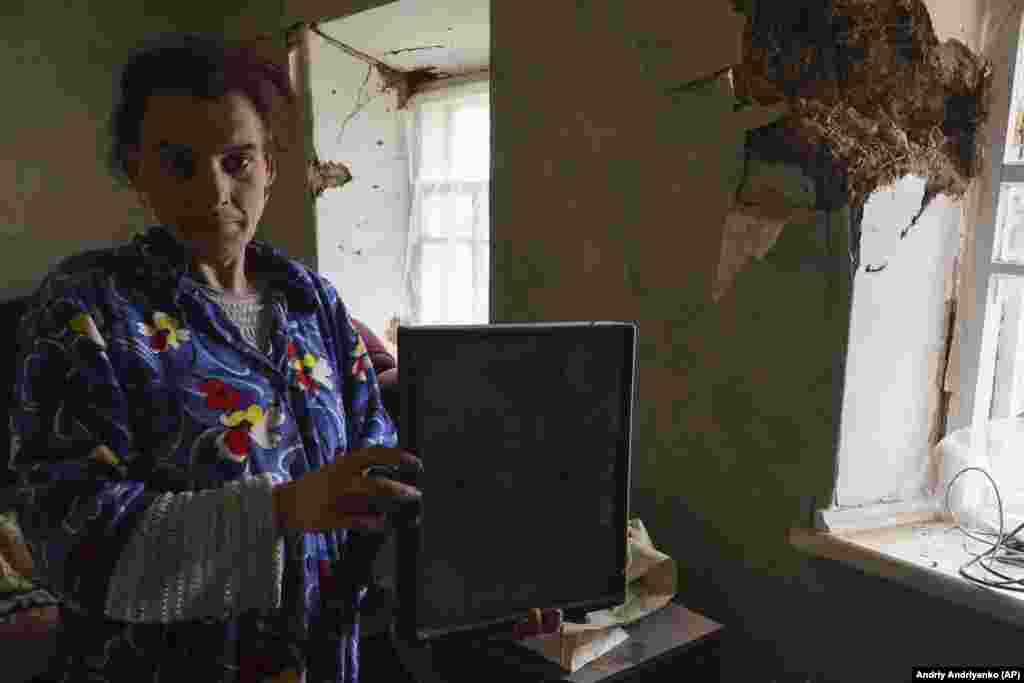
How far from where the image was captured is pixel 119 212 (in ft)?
8.84

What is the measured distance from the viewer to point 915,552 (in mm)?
1076

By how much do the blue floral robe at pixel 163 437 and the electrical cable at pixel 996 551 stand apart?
82 cm

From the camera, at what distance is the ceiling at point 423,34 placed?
183cm

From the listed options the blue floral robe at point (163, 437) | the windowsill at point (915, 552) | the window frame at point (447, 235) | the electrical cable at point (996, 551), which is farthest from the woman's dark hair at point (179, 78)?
the window frame at point (447, 235)

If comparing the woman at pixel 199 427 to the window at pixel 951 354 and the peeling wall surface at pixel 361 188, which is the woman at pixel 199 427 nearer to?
the window at pixel 951 354

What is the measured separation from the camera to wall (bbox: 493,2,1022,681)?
1125 mm

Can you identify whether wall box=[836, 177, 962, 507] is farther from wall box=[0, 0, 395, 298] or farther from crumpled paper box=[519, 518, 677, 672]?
wall box=[0, 0, 395, 298]

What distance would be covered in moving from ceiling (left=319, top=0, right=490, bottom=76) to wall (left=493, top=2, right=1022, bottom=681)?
0.30m

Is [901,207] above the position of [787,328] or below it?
above

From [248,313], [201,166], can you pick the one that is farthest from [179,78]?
[248,313]

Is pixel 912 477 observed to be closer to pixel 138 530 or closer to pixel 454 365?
pixel 454 365

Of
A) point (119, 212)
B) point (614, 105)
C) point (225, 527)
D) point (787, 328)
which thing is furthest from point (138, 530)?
point (119, 212)

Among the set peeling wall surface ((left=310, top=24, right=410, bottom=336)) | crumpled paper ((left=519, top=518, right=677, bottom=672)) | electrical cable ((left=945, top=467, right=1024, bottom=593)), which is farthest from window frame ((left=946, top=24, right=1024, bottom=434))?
peeling wall surface ((left=310, top=24, right=410, bottom=336))

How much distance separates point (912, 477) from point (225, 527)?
1065 millimetres
